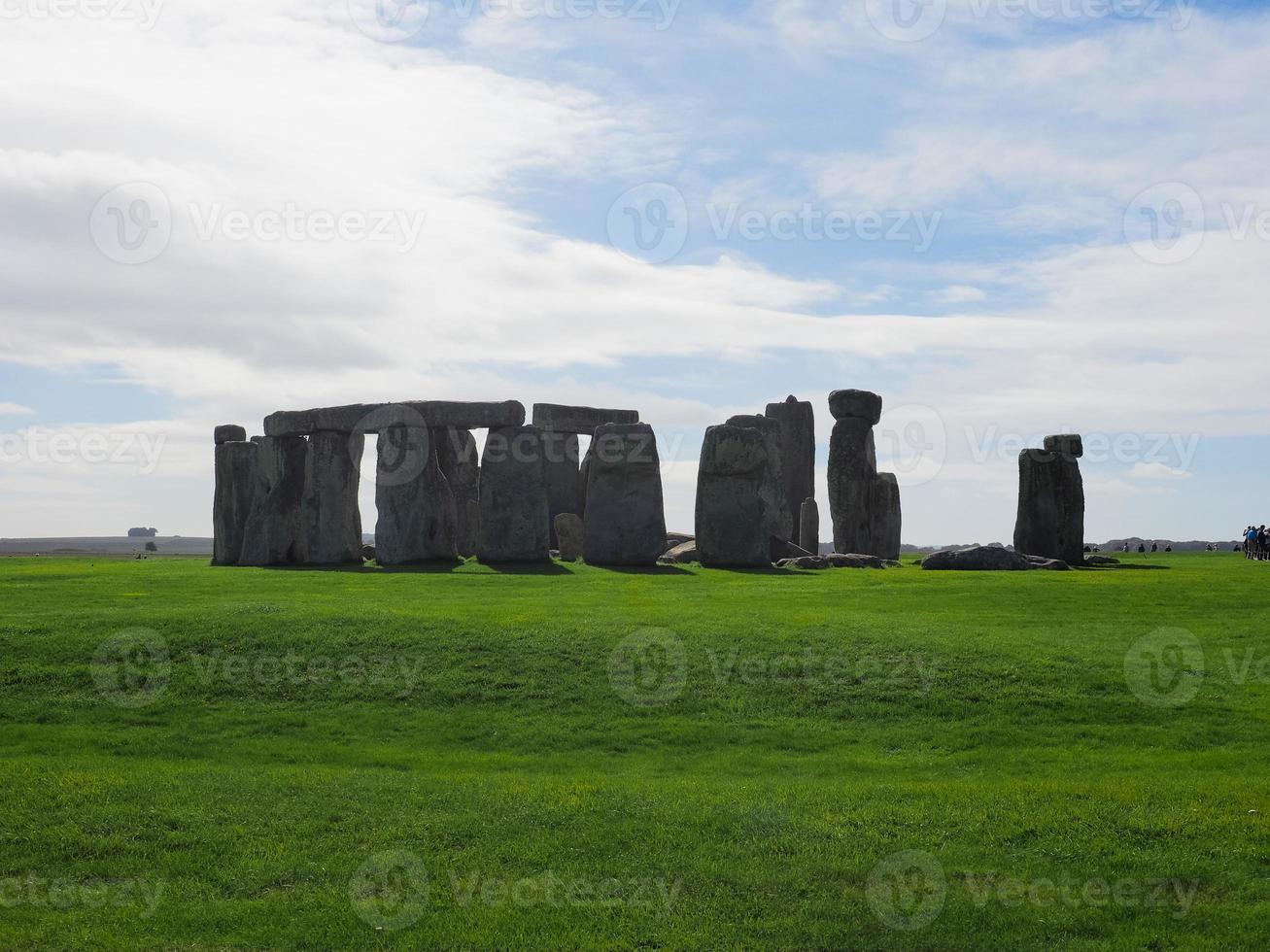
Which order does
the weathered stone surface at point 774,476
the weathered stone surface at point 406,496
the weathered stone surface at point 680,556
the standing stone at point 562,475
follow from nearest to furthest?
the weathered stone surface at point 406,496 < the weathered stone surface at point 680,556 < the weathered stone surface at point 774,476 < the standing stone at point 562,475

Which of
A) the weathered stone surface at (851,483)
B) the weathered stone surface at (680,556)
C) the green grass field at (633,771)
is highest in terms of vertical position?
the weathered stone surface at (851,483)

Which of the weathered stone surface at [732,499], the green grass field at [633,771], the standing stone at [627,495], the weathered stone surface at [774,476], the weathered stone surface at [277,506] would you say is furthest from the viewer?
the weathered stone surface at [774,476]

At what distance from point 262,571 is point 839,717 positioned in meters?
17.7

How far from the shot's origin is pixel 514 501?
98.1 ft

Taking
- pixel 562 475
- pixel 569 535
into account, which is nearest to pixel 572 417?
pixel 562 475

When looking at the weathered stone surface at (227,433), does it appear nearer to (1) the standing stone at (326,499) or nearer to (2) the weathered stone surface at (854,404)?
(1) the standing stone at (326,499)

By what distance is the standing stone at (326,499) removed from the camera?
31359 mm

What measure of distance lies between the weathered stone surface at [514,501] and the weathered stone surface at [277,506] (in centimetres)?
530

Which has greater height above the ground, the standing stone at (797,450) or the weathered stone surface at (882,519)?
the standing stone at (797,450)

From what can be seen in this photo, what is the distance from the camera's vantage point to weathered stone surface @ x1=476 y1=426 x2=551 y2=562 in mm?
29766

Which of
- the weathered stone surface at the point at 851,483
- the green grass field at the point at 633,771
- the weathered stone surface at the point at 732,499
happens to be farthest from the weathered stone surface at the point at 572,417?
the green grass field at the point at 633,771

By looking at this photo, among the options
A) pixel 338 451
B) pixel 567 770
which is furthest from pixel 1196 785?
pixel 338 451

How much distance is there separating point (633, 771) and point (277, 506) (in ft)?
71.3

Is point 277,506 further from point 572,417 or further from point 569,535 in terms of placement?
point 572,417
